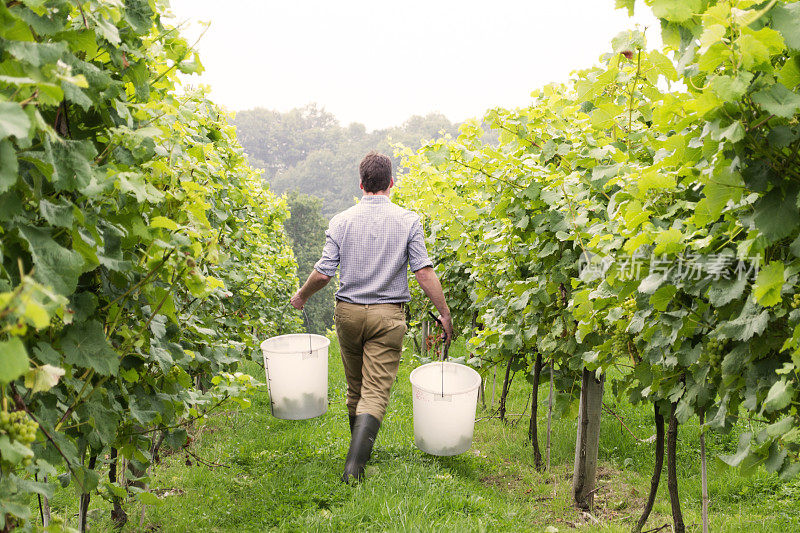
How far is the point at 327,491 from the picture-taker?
3719mm

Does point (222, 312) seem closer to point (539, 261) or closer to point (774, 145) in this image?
point (539, 261)

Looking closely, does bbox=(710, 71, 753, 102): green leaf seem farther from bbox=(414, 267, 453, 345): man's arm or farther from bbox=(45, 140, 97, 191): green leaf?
bbox=(414, 267, 453, 345): man's arm

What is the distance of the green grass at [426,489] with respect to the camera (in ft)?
10.9

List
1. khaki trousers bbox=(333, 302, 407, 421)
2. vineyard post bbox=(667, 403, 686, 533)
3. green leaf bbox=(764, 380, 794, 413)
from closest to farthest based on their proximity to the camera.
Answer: green leaf bbox=(764, 380, 794, 413)
vineyard post bbox=(667, 403, 686, 533)
khaki trousers bbox=(333, 302, 407, 421)

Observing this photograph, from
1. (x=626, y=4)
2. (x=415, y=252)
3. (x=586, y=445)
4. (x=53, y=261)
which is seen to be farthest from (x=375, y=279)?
(x=53, y=261)

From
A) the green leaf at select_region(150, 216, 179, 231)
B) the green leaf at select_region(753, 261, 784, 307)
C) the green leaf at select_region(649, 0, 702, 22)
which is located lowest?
the green leaf at select_region(753, 261, 784, 307)

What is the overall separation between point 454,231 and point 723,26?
10.9 ft

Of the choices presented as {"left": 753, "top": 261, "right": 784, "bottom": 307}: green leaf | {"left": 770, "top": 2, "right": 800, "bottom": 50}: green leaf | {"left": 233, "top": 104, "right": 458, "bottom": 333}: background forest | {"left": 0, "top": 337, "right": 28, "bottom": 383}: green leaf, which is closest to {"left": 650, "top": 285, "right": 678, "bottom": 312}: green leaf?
{"left": 753, "top": 261, "right": 784, "bottom": 307}: green leaf

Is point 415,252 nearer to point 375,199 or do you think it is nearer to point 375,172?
point 375,199

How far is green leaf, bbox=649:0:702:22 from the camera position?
1435mm

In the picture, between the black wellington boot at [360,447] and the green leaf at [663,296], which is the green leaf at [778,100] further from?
the black wellington boot at [360,447]

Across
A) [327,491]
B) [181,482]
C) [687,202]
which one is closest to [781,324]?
[687,202]

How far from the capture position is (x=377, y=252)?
4117 mm

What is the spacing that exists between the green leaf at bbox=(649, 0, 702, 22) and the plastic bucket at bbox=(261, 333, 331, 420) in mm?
3691
